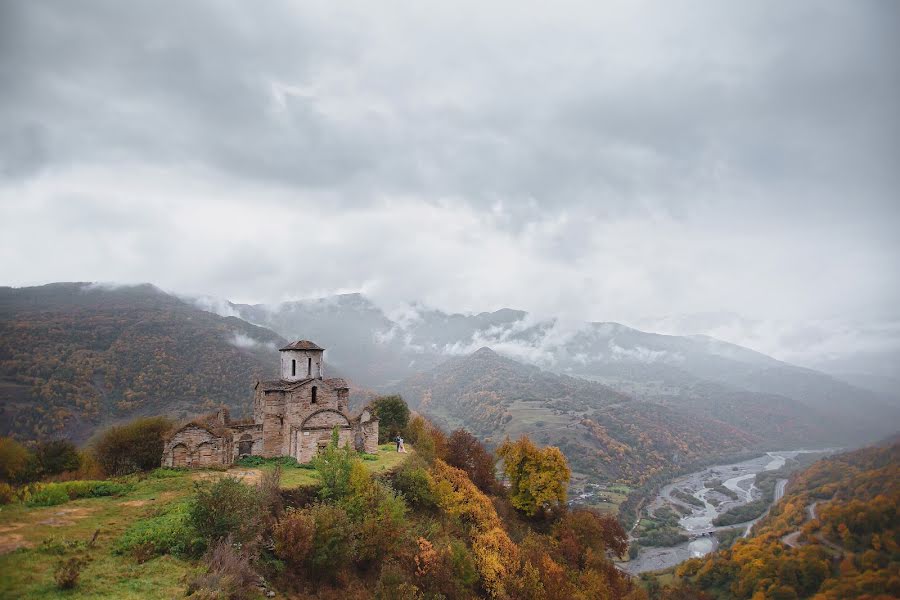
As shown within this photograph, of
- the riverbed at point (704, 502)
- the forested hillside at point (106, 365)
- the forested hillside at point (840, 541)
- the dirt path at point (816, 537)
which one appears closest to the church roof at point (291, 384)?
the forested hillside at point (840, 541)

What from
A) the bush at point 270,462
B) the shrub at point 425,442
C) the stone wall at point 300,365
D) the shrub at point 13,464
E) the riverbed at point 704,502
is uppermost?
the stone wall at point 300,365

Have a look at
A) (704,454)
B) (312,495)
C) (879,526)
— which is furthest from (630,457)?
(312,495)

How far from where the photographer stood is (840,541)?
21766 mm

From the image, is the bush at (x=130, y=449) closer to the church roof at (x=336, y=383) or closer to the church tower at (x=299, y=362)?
the church tower at (x=299, y=362)

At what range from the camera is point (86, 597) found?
33.2 ft

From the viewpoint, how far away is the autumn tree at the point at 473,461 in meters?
39.6

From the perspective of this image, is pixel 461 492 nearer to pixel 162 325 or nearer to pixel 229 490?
pixel 229 490

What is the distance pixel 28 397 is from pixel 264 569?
280ft

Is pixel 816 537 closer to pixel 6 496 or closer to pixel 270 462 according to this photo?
pixel 270 462

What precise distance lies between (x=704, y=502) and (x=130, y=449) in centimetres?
12689

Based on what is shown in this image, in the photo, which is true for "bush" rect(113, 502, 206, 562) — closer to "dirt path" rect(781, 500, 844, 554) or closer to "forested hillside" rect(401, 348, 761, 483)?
"dirt path" rect(781, 500, 844, 554)

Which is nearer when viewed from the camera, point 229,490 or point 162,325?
point 229,490

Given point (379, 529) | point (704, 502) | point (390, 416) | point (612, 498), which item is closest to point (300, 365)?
point (390, 416)

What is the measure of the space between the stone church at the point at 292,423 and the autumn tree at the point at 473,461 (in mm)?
10836
